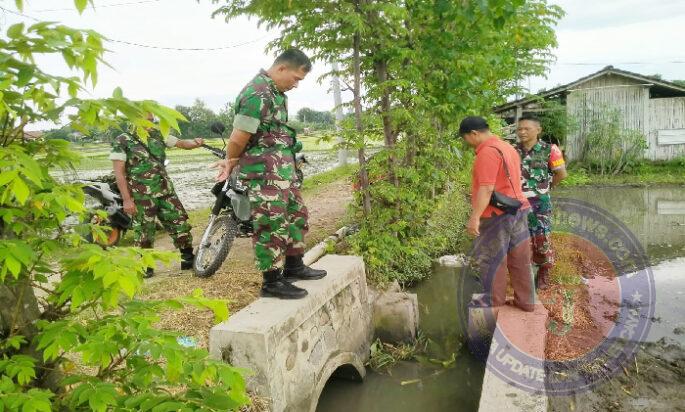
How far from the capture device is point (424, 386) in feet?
13.3

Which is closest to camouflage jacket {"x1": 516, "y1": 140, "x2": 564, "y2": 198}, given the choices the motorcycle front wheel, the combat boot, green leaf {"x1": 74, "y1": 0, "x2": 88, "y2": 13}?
the combat boot

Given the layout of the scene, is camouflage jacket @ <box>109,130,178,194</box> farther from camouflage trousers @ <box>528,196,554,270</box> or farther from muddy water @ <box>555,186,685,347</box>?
muddy water @ <box>555,186,685,347</box>

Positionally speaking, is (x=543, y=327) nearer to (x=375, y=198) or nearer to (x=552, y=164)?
(x=552, y=164)

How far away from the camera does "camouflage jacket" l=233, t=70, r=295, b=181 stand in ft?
10.6

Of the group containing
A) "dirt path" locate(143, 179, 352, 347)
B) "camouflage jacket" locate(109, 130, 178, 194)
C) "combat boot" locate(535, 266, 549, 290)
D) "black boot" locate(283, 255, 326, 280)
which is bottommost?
"combat boot" locate(535, 266, 549, 290)

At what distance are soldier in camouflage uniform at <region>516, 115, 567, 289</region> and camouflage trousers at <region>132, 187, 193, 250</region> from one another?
385 centimetres

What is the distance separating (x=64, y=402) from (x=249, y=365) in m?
1.44

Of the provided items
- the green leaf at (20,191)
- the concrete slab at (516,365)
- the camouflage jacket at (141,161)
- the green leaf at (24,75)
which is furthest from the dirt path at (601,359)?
the camouflage jacket at (141,161)

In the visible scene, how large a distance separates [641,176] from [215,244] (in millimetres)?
14880

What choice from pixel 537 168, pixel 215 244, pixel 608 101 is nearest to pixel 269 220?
pixel 215 244

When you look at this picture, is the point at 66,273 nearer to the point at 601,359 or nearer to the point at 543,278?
the point at 601,359

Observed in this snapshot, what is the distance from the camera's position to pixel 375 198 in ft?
19.6

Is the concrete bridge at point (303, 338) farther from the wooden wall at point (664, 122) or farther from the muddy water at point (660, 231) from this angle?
the wooden wall at point (664, 122)

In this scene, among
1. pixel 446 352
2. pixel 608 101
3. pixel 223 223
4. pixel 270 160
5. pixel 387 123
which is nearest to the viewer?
pixel 270 160
